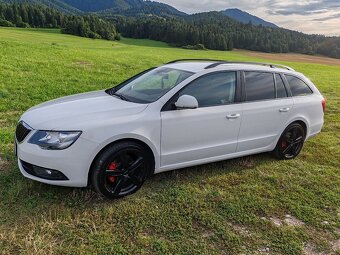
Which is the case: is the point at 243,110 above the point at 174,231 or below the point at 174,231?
above

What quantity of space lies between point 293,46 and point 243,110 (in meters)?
77.8

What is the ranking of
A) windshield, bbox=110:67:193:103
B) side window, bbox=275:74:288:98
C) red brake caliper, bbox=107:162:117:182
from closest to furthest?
red brake caliper, bbox=107:162:117:182 < windshield, bbox=110:67:193:103 < side window, bbox=275:74:288:98

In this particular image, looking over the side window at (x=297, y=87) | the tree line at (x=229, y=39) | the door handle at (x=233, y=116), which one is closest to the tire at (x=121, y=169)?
the door handle at (x=233, y=116)

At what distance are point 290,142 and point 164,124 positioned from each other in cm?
260

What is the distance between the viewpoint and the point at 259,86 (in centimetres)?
518

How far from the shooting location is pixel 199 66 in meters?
4.93

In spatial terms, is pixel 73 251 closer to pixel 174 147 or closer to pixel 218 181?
pixel 174 147

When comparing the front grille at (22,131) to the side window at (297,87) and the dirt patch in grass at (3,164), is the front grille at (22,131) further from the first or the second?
the side window at (297,87)

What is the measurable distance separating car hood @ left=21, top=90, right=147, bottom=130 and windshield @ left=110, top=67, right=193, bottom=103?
223 mm

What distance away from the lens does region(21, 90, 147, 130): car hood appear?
12.3ft

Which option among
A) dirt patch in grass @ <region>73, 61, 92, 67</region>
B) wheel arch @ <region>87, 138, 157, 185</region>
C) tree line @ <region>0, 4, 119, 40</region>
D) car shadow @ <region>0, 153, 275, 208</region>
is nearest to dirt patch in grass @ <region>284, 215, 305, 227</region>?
car shadow @ <region>0, 153, 275, 208</region>

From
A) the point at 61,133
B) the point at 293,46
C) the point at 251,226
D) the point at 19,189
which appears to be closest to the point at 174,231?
the point at 251,226

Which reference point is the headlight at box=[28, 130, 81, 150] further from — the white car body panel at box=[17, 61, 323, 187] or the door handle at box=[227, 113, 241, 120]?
the door handle at box=[227, 113, 241, 120]

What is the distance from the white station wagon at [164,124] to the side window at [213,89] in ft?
0.05
